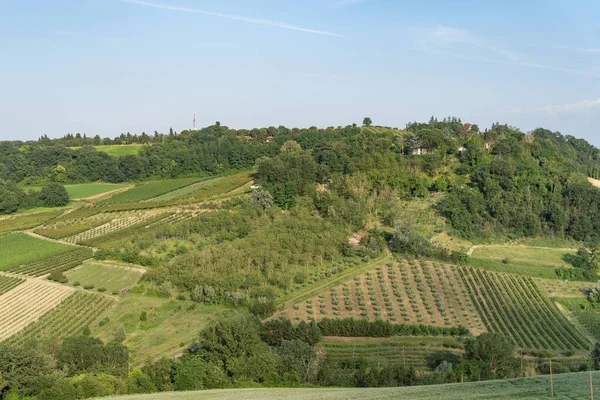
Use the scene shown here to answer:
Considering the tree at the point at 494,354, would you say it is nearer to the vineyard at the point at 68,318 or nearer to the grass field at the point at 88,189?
the vineyard at the point at 68,318

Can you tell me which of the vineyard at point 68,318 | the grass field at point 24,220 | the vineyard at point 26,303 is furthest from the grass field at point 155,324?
the grass field at point 24,220

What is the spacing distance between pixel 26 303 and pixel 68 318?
5.16 metres

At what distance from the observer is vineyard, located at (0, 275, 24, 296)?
1660 inches

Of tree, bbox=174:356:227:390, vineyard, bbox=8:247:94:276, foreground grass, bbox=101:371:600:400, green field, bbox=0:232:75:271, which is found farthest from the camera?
green field, bbox=0:232:75:271

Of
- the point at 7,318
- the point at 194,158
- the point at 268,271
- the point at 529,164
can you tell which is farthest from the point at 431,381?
the point at 194,158

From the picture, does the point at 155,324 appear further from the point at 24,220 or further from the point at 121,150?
the point at 121,150

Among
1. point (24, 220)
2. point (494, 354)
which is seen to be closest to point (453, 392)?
point (494, 354)

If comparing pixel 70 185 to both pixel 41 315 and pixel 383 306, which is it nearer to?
pixel 41 315

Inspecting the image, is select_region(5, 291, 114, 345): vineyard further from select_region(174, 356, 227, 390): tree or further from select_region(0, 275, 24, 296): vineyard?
select_region(174, 356, 227, 390): tree

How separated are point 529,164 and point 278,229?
36272 millimetres

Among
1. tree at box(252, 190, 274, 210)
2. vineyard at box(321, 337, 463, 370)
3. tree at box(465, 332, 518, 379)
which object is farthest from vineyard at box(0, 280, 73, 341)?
tree at box(465, 332, 518, 379)

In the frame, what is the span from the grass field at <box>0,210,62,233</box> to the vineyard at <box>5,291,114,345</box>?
82.4 feet

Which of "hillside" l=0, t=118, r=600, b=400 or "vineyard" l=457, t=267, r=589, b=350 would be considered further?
"vineyard" l=457, t=267, r=589, b=350

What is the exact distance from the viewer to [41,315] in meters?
38.0
